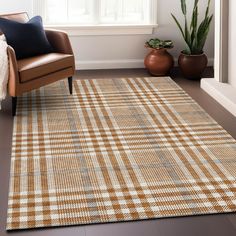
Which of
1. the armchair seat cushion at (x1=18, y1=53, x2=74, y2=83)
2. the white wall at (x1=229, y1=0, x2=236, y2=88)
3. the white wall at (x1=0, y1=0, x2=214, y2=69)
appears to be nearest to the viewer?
the armchair seat cushion at (x1=18, y1=53, x2=74, y2=83)

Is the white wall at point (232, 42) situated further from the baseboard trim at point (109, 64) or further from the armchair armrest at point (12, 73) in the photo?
the armchair armrest at point (12, 73)

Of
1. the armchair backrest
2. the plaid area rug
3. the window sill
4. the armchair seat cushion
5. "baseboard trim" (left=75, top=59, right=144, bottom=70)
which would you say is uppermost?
the armchair backrest

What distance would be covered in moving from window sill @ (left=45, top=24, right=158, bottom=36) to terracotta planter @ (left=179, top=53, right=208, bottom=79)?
566mm

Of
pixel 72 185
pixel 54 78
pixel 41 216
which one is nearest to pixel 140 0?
pixel 54 78

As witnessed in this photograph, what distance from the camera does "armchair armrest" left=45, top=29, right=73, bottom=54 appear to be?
15.5ft

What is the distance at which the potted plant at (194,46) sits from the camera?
17.3ft

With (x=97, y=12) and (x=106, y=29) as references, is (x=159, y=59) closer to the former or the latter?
(x=106, y=29)

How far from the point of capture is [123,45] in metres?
5.71

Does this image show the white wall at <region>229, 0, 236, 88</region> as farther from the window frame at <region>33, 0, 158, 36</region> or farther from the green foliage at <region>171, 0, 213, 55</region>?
the window frame at <region>33, 0, 158, 36</region>

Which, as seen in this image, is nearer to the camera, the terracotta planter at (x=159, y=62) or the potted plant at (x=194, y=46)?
the potted plant at (x=194, y=46)

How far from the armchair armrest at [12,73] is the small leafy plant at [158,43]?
175 centimetres

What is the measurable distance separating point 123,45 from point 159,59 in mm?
514

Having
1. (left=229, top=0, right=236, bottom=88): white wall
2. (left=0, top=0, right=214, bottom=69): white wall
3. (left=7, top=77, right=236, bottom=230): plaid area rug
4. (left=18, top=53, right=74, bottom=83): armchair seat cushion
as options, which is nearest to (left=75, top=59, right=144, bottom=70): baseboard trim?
(left=0, top=0, right=214, bottom=69): white wall

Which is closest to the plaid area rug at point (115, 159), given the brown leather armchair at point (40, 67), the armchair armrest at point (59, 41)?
the brown leather armchair at point (40, 67)
